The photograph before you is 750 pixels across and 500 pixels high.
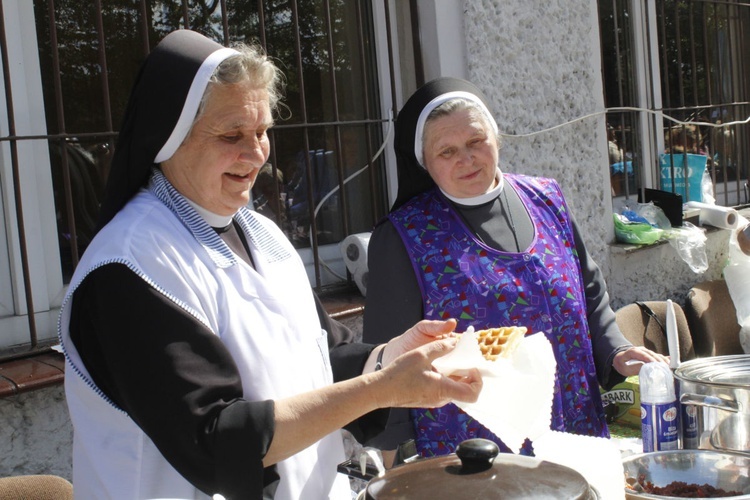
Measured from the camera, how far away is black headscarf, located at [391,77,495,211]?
251 cm

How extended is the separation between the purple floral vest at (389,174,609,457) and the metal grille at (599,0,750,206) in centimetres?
274

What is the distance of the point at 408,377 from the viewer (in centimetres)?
147

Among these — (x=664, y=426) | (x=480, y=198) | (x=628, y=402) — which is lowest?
(x=628, y=402)

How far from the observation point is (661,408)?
6.16 feet

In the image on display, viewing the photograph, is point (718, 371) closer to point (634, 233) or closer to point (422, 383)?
point (422, 383)

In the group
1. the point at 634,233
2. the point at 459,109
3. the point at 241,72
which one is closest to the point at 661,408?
the point at 459,109

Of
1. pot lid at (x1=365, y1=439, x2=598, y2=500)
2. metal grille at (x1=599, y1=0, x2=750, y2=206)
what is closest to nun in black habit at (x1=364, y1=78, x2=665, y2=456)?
pot lid at (x1=365, y1=439, x2=598, y2=500)

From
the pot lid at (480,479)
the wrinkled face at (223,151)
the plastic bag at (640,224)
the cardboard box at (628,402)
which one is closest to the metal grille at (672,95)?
the plastic bag at (640,224)

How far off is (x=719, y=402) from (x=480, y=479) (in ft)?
2.20

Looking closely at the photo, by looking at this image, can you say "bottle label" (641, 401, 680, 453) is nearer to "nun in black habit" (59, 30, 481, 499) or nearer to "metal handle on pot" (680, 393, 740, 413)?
"metal handle on pot" (680, 393, 740, 413)

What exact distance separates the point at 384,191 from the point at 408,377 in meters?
2.52

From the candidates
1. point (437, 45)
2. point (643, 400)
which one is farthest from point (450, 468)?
point (437, 45)

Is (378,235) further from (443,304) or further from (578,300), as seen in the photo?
(578,300)

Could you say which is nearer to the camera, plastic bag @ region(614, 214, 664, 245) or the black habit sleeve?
the black habit sleeve
